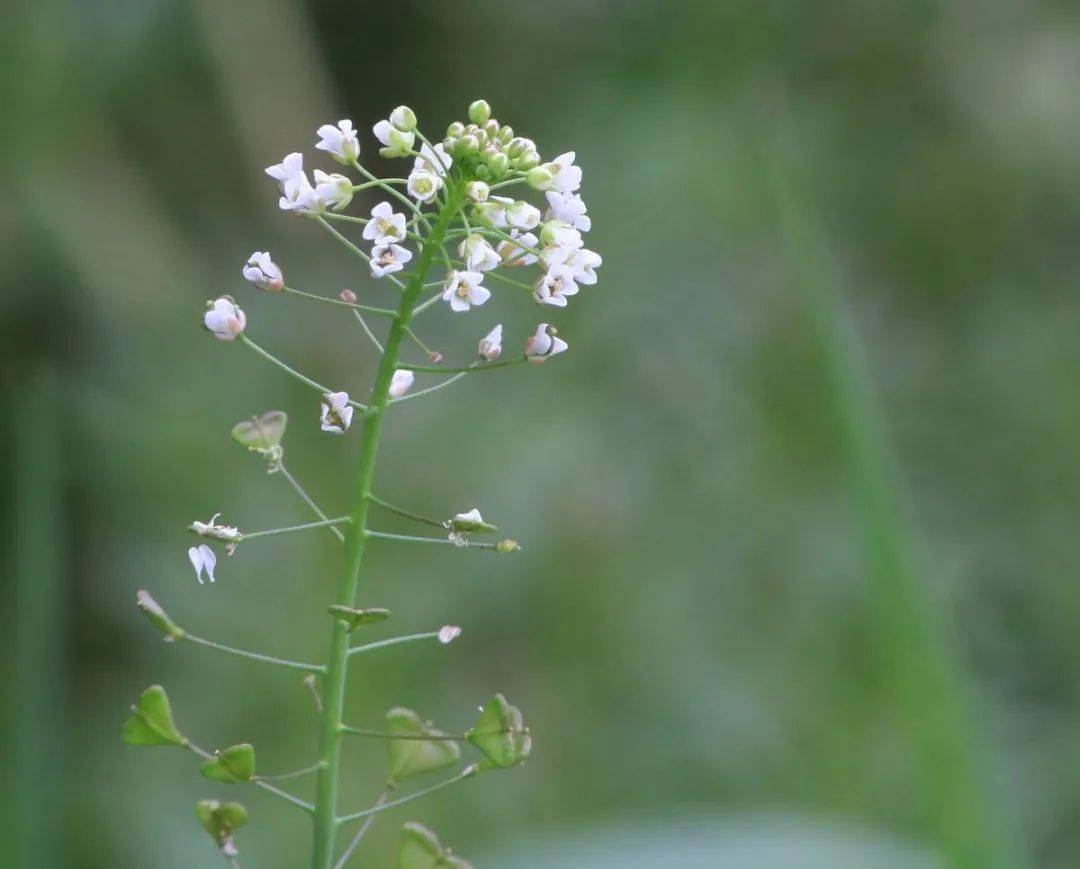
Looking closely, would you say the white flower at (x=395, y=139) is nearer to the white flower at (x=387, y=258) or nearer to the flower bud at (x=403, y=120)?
the flower bud at (x=403, y=120)

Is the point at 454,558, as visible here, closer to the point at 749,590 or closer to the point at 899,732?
the point at 749,590

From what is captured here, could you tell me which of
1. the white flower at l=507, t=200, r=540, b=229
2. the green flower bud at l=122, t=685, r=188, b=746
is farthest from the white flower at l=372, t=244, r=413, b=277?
the green flower bud at l=122, t=685, r=188, b=746

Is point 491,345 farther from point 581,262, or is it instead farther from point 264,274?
point 264,274

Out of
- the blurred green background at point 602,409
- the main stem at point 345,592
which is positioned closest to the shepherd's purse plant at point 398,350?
the main stem at point 345,592

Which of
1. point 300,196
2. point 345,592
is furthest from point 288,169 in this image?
point 345,592

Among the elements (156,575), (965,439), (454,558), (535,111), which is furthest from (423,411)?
(965,439)

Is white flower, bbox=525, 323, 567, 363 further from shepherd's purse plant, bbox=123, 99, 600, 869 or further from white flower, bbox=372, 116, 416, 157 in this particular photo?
white flower, bbox=372, 116, 416, 157
